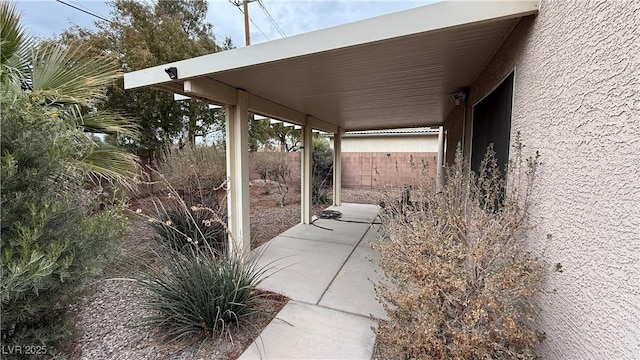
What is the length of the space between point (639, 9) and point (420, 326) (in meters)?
2.00

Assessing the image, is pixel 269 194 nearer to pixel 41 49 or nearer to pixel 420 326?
pixel 41 49

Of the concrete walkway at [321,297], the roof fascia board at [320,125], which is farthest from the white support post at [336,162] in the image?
the concrete walkway at [321,297]

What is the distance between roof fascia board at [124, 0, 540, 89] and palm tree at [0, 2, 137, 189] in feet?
4.01

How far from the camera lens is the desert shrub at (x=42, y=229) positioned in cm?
148

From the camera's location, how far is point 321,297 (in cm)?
333

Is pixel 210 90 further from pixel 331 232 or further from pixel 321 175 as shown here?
pixel 321 175

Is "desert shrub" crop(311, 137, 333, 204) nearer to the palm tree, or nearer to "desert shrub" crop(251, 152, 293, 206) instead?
"desert shrub" crop(251, 152, 293, 206)

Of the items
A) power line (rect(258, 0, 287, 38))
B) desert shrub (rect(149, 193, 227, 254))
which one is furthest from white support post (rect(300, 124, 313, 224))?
power line (rect(258, 0, 287, 38))

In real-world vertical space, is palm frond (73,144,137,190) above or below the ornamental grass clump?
above

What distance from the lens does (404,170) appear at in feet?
43.4

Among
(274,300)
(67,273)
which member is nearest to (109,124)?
(67,273)

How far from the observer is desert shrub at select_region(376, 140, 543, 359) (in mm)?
1707

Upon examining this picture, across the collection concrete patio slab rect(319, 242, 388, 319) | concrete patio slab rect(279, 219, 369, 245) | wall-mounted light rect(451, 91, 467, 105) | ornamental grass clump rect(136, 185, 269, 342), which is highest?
wall-mounted light rect(451, 91, 467, 105)

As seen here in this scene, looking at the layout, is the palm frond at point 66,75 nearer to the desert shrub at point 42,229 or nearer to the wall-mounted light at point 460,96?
the desert shrub at point 42,229
